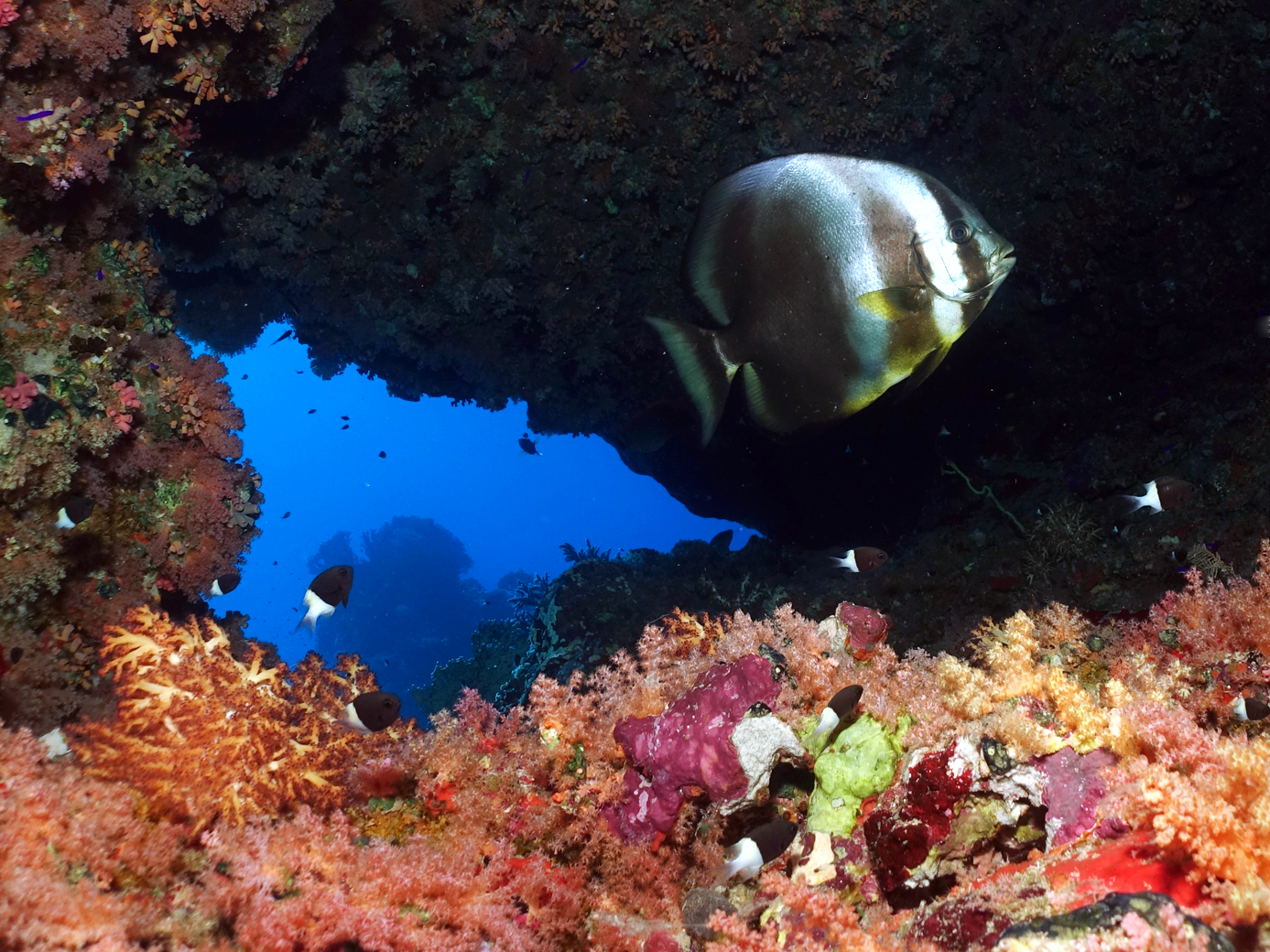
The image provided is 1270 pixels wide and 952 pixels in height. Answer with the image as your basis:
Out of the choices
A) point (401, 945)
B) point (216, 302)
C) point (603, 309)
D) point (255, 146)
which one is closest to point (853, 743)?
point (401, 945)

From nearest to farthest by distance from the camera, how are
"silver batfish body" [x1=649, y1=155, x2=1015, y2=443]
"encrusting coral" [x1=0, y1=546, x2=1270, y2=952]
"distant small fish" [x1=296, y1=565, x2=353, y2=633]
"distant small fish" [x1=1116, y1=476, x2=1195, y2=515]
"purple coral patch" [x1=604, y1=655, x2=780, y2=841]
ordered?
"encrusting coral" [x1=0, y1=546, x2=1270, y2=952], "silver batfish body" [x1=649, y1=155, x2=1015, y2=443], "purple coral patch" [x1=604, y1=655, x2=780, y2=841], "distant small fish" [x1=296, y1=565, x2=353, y2=633], "distant small fish" [x1=1116, y1=476, x2=1195, y2=515]

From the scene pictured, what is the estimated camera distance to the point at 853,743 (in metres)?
2.94

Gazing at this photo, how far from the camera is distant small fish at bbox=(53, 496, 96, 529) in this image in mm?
3961

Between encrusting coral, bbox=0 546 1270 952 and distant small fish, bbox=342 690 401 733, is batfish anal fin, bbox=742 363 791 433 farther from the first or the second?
distant small fish, bbox=342 690 401 733

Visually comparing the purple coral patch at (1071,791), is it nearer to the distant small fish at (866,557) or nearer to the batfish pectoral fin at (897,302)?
the batfish pectoral fin at (897,302)

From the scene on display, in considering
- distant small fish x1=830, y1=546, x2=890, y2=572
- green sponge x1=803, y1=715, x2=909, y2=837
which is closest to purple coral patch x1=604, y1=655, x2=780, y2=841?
green sponge x1=803, y1=715, x2=909, y2=837

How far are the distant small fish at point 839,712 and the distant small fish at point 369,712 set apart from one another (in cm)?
203

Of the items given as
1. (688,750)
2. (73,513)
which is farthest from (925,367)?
(73,513)

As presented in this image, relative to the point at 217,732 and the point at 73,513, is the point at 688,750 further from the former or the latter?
the point at 73,513

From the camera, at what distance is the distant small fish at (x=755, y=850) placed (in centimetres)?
258

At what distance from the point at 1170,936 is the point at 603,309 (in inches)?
Result: 305

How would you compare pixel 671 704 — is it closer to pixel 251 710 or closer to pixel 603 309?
pixel 251 710

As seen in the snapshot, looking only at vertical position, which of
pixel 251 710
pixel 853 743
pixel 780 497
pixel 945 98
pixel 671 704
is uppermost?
pixel 945 98

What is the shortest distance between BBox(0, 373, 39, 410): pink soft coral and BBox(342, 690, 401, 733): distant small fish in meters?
2.65
